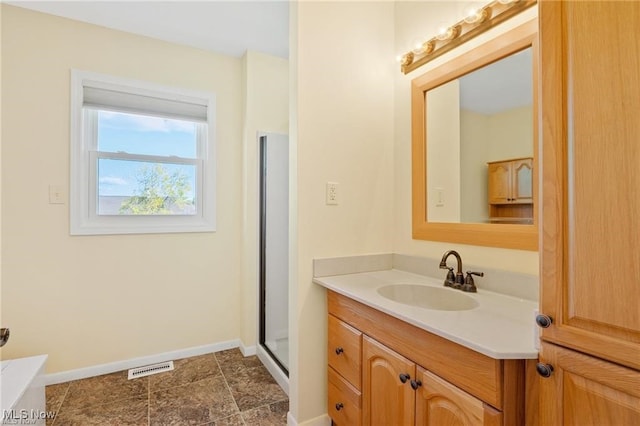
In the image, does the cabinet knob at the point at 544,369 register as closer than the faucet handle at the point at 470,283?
Yes

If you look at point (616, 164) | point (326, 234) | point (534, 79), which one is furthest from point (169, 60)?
point (616, 164)

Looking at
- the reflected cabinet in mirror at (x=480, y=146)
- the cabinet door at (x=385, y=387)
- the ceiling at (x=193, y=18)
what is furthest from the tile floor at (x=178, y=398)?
the ceiling at (x=193, y=18)

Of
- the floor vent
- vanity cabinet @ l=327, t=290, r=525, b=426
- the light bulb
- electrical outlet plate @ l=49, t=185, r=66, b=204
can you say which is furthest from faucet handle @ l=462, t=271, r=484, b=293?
electrical outlet plate @ l=49, t=185, r=66, b=204

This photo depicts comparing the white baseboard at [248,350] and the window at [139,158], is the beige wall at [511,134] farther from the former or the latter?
the white baseboard at [248,350]

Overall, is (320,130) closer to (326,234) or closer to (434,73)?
(326,234)

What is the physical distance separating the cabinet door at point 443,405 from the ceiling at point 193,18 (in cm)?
231

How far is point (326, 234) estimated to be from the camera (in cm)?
164

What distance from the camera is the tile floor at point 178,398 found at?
5.69 ft

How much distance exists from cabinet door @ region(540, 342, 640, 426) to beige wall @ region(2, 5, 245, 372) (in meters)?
2.34

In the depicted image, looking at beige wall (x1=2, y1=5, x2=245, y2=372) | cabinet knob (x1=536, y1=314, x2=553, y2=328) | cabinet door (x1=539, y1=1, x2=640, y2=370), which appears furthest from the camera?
beige wall (x1=2, y1=5, x2=245, y2=372)

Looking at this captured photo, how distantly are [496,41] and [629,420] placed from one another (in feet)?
4.47

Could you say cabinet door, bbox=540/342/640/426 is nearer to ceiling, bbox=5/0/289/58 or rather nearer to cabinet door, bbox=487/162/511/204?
cabinet door, bbox=487/162/511/204

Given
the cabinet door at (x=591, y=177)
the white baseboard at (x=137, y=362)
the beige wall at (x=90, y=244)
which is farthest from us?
the white baseboard at (x=137, y=362)

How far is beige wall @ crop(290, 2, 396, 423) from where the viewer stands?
1.58 m
